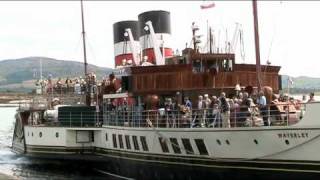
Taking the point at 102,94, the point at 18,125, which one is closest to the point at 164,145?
the point at 102,94

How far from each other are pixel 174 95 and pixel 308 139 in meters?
8.99

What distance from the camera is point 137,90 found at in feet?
91.5

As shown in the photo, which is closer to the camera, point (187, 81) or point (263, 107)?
point (263, 107)

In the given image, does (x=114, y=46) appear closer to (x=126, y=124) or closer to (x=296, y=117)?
(x=126, y=124)

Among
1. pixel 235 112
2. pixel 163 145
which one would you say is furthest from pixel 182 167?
pixel 235 112

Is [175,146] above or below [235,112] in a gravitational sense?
below

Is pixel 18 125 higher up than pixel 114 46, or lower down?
lower down

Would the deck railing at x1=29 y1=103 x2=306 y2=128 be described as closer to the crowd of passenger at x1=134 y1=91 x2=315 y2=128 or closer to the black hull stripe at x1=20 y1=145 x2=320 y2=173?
the crowd of passenger at x1=134 y1=91 x2=315 y2=128

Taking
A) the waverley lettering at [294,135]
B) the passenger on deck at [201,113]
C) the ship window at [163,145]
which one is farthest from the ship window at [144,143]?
the waverley lettering at [294,135]

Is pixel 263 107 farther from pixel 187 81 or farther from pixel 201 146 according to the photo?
pixel 187 81

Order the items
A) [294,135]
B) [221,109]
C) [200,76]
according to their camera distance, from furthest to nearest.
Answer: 1. [200,76]
2. [221,109]
3. [294,135]

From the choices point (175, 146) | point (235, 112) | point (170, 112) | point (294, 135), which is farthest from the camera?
point (170, 112)

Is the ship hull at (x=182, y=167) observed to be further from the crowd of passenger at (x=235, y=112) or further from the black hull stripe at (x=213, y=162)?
the crowd of passenger at (x=235, y=112)

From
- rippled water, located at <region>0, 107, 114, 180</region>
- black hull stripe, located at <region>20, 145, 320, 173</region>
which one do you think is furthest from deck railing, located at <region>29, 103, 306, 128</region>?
rippled water, located at <region>0, 107, 114, 180</region>
